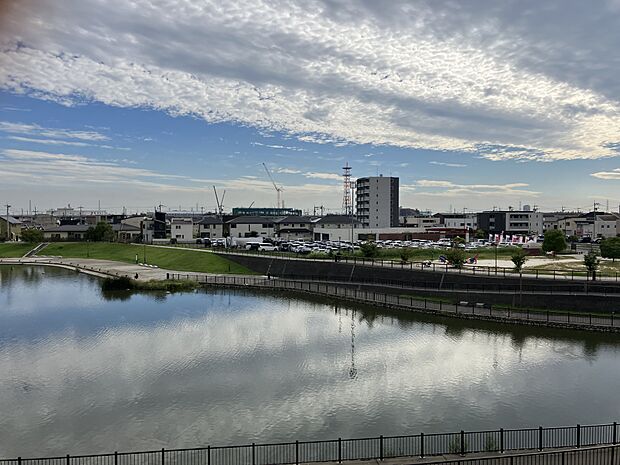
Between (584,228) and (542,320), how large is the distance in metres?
73.1

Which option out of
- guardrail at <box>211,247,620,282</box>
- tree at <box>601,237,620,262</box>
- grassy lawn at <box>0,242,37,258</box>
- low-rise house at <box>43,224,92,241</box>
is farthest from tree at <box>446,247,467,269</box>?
low-rise house at <box>43,224,92,241</box>

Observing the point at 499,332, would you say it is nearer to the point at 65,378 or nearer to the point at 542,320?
→ the point at 542,320

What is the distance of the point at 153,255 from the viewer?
60625 millimetres

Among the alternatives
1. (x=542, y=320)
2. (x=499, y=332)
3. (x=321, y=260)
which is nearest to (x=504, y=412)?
(x=499, y=332)

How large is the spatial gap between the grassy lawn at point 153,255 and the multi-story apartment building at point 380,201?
43.3 meters

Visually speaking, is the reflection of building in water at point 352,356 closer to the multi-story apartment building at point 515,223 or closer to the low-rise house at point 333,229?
the low-rise house at point 333,229

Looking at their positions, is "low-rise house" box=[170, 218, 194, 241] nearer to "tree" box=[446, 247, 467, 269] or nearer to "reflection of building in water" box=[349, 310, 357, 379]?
"tree" box=[446, 247, 467, 269]

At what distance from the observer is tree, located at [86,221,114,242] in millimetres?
78106

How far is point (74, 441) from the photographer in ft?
45.1

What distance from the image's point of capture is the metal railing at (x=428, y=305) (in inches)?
1049

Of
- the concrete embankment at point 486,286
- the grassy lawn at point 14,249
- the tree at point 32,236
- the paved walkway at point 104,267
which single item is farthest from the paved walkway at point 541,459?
the tree at point 32,236

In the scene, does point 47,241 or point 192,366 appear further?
point 47,241

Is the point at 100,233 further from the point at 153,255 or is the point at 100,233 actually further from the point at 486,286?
the point at 486,286

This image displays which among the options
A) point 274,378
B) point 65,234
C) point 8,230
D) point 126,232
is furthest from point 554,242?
point 8,230
